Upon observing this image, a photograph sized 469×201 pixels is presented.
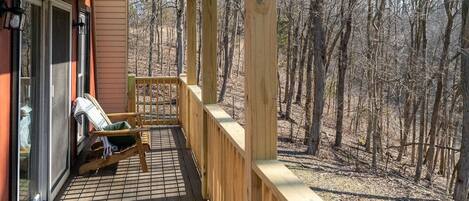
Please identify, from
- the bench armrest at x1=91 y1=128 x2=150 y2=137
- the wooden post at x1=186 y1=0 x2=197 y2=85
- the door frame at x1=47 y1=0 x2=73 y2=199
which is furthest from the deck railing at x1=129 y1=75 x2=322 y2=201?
the door frame at x1=47 y1=0 x2=73 y2=199

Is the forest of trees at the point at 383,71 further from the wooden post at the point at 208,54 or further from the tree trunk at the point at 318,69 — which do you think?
the wooden post at the point at 208,54

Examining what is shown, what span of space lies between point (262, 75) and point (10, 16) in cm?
173

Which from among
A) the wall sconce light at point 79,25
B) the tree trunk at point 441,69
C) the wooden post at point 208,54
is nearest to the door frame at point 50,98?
the wall sconce light at point 79,25

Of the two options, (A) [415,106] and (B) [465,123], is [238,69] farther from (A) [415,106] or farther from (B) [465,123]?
(B) [465,123]

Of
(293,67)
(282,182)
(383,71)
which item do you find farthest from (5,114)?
(293,67)

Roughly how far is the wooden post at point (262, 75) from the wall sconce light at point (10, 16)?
5.21 ft

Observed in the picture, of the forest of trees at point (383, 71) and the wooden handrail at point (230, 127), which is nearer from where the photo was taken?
the wooden handrail at point (230, 127)

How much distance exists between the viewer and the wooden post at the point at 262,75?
85.6 inches

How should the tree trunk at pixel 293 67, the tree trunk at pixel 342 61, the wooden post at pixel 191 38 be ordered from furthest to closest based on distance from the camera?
the tree trunk at pixel 293 67 < the tree trunk at pixel 342 61 < the wooden post at pixel 191 38

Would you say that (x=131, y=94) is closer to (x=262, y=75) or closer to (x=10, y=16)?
(x=10, y=16)

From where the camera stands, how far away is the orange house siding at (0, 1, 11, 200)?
9.40 ft

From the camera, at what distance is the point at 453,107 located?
51.8ft

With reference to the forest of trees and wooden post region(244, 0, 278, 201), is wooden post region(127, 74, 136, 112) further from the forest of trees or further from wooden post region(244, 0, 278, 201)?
the forest of trees

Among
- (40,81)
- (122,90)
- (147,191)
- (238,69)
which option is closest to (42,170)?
(40,81)
